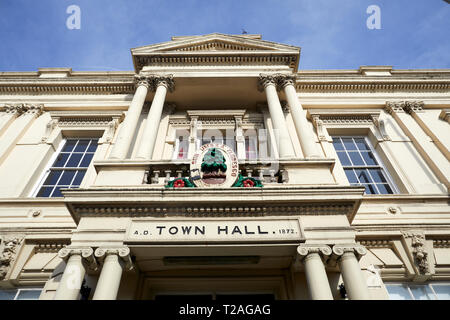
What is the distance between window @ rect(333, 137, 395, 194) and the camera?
8719 millimetres

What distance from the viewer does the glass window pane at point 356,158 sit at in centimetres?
944

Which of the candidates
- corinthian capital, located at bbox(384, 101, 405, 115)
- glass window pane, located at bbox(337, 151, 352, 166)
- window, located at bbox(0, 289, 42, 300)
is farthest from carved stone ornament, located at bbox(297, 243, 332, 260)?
corinthian capital, located at bbox(384, 101, 405, 115)

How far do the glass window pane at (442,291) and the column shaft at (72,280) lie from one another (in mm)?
7064

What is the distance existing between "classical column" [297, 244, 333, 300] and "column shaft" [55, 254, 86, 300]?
3746mm

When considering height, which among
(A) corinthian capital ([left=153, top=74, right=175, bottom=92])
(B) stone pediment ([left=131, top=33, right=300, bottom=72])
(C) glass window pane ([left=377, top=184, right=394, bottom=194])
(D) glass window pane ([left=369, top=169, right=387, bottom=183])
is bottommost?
(C) glass window pane ([left=377, top=184, right=394, bottom=194])

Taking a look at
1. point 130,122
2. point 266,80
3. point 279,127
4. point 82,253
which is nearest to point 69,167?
point 130,122

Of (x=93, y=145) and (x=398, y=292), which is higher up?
(x=93, y=145)

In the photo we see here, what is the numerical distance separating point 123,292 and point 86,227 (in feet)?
4.76

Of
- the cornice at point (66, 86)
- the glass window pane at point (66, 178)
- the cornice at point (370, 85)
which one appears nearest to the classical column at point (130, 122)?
the cornice at point (66, 86)

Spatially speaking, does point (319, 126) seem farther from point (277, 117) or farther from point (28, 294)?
point (28, 294)

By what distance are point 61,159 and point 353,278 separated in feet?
30.4

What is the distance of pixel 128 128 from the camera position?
8.12 m

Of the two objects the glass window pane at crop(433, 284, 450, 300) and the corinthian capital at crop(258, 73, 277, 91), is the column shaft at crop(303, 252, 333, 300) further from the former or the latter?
the corinthian capital at crop(258, 73, 277, 91)
